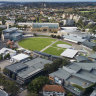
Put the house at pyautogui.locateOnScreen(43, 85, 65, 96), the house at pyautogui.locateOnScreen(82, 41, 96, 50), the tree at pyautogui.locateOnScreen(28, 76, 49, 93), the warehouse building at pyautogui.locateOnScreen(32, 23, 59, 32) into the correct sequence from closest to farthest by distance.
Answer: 1. the house at pyautogui.locateOnScreen(43, 85, 65, 96)
2. the tree at pyautogui.locateOnScreen(28, 76, 49, 93)
3. the house at pyautogui.locateOnScreen(82, 41, 96, 50)
4. the warehouse building at pyautogui.locateOnScreen(32, 23, 59, 32)

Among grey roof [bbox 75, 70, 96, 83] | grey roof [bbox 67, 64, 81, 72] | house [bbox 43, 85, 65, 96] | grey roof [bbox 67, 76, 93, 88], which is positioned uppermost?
grey roof [bbox 67, 64, 81, 72]

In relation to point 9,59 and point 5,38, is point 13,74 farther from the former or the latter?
point 5,38

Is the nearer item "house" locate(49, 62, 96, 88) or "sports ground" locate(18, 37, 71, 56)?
"house" locate(49, 62, 96, 88)

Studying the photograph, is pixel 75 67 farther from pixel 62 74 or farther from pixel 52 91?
pixel 52 91

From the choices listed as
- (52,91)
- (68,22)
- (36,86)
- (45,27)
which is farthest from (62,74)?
(68,22)

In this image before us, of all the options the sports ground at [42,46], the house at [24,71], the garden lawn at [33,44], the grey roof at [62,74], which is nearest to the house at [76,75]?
the grey roof at [62,74]

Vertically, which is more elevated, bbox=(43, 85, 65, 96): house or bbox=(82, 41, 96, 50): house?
bbox=(82, 41, 96, 50): house

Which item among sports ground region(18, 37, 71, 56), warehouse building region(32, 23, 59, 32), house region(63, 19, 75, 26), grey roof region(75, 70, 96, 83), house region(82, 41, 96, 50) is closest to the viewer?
grey roof region(75, 70, 96, 83)

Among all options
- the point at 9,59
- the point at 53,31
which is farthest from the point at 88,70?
the point at 53,31

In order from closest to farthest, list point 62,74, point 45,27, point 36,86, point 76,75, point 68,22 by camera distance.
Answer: point 36,86 → point 76,75 → point 62,74 → point 45,27 → point 68,22

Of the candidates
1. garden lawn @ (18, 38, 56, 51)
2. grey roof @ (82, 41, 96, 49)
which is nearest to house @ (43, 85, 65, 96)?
garden lawn @ (18, 38, 56, 51)

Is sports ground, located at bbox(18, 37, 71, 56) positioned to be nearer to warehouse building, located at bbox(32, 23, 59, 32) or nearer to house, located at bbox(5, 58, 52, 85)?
house, located at bbox(5, 58, 52, 85)

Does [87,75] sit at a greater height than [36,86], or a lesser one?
greater
